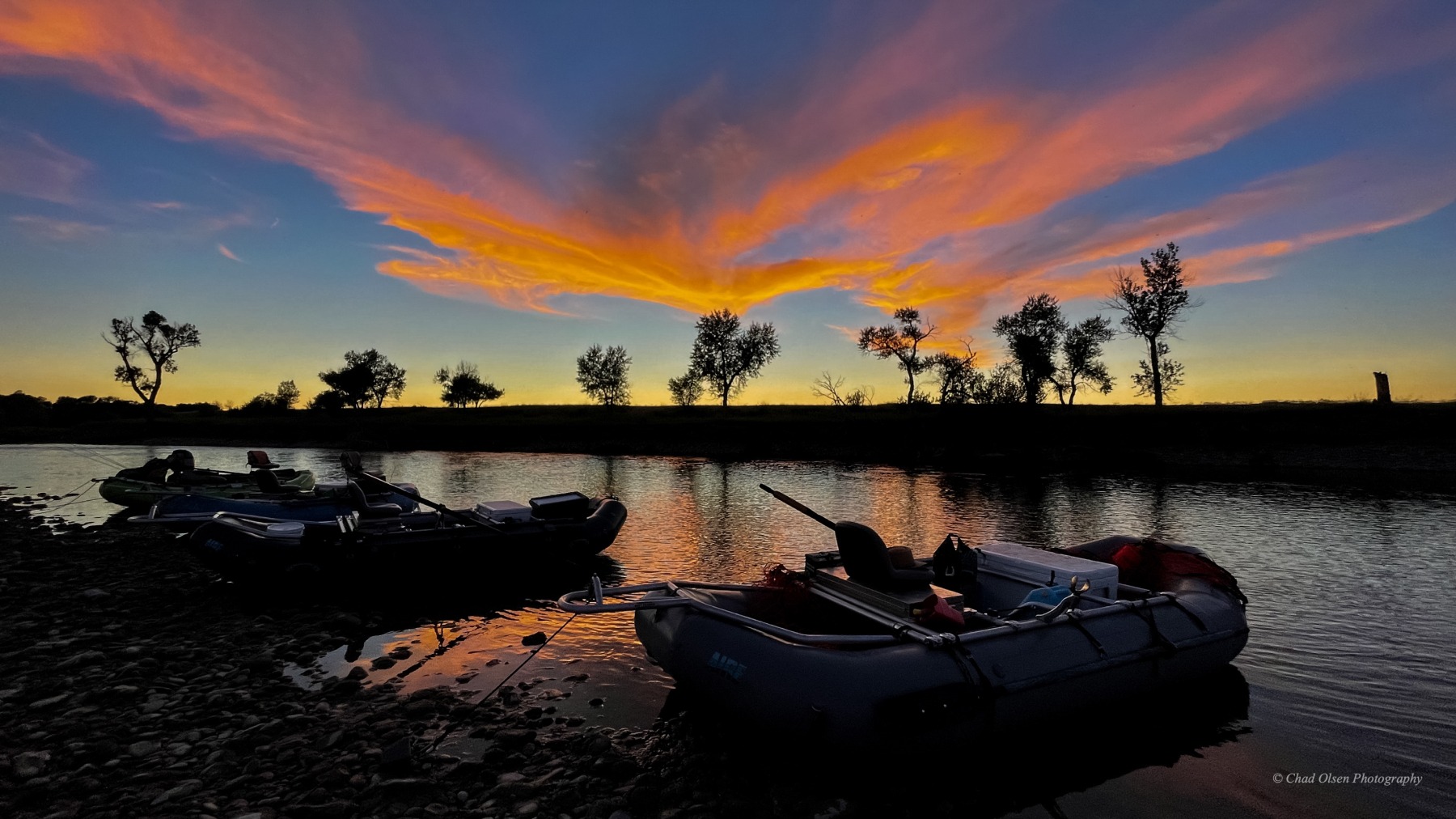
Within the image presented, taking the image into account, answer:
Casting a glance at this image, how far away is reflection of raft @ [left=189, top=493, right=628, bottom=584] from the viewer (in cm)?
1151

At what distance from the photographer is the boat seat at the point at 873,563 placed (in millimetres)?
7293

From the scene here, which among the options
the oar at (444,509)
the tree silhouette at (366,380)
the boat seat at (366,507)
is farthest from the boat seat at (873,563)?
the tree silhouette at (366,380)

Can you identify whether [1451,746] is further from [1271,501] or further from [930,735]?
[1271,501]

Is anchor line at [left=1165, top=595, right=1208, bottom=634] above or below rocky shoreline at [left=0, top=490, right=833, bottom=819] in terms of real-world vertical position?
above

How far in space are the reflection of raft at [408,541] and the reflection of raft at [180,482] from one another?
653 cm

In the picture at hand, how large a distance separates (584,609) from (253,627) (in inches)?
268

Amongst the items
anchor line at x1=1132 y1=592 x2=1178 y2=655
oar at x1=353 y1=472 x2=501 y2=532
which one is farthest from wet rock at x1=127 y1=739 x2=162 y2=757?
anchor line at x1=1132 y1=592 x2=1178 y2=655

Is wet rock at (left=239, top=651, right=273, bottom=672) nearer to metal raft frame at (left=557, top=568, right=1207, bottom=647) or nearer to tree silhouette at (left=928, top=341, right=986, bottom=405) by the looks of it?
metal raft frame at (left=557, top=568, right=1207, bottom=647)

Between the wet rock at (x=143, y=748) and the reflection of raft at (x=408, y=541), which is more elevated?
the reflection of raft at (x=408, y=541)

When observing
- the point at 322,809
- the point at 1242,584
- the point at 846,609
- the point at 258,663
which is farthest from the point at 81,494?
the point at 1242,584

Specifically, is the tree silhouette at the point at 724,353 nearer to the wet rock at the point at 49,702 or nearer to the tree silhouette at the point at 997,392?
the tree silhouette at the point at 997,392

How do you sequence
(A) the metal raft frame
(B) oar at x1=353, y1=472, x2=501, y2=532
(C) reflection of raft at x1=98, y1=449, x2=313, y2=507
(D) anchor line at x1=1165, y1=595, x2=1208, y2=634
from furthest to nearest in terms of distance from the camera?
(C) reflection of raft at x1=98, y1=449, x2=313, y2=507, (B) oar at x1=353, y1=472, x2=501, y2=532, (D) anchor line at x1=1165, y1=595, x2=1208, y2=634, (A) the metal raft frame

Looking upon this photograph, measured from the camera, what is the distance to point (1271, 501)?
Answer: 81.5ft

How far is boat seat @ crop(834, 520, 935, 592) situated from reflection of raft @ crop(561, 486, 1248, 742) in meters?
0.02
